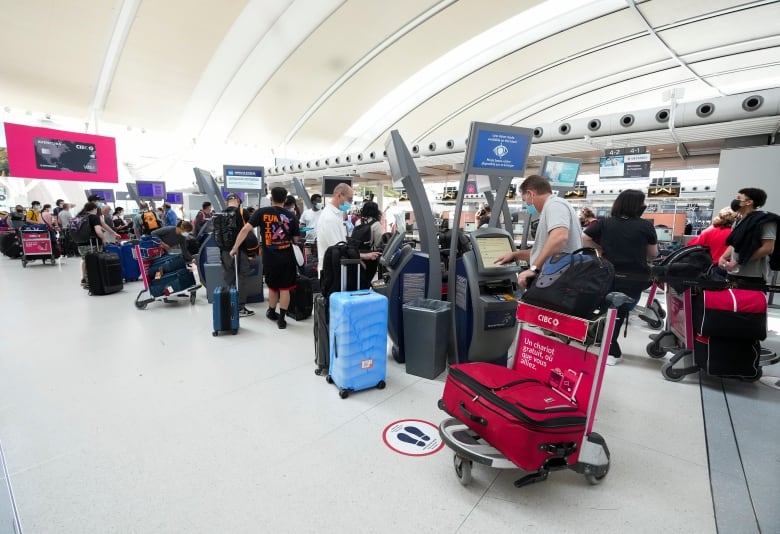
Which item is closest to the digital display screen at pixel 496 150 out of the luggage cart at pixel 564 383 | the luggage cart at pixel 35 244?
the luggage cart at pixel 564 383

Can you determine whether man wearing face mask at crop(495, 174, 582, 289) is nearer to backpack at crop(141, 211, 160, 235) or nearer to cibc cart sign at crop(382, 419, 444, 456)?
cibc cart sign at crop(382, 419, 444, 456)

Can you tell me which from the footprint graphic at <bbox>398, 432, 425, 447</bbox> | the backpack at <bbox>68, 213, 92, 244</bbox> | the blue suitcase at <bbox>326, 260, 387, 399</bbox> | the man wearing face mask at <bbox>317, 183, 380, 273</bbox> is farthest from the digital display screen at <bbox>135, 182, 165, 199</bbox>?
the footprint graphic at <bbox>398, 432, 425, 447</bbox>

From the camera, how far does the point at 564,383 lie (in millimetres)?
1786

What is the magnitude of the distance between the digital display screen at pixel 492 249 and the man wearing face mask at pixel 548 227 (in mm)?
43

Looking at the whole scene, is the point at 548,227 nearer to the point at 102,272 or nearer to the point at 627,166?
the point at 627,166

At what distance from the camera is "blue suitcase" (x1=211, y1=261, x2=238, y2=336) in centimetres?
371

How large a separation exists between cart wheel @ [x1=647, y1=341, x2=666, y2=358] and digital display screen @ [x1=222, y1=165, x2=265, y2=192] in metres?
5.94

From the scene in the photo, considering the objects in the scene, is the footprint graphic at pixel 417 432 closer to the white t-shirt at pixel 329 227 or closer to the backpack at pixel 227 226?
the white t-shirt at pixel 329 227

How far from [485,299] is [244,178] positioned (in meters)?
5.13

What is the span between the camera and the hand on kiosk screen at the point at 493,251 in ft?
8.61

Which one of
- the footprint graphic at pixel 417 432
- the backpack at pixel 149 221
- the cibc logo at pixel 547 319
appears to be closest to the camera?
the cibc logo at pixel 547 319

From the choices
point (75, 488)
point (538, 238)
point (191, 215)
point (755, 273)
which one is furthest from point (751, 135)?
point (191, 215)

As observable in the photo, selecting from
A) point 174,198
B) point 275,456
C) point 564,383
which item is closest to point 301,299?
point 275,456

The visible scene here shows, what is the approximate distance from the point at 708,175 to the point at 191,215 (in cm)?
2371
